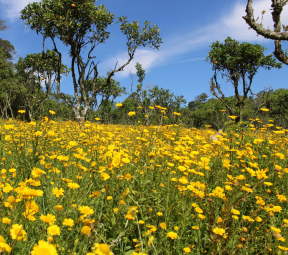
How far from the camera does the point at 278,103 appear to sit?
2888cm

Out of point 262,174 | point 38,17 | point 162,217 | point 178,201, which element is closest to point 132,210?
point 162,217

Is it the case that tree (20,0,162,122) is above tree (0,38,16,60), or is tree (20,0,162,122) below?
below

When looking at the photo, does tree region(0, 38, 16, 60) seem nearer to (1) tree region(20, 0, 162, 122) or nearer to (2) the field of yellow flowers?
(1) tree region(20, 0, 162, 122)

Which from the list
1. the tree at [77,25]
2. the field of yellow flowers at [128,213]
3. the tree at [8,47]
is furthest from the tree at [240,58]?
the tree at [8,47]

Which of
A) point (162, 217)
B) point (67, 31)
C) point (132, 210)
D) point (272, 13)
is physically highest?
point (67, 31)

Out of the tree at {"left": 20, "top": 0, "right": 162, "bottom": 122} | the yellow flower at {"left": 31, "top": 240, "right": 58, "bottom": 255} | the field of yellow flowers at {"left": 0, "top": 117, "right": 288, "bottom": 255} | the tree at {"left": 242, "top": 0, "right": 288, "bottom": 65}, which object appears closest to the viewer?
the yellow flower at {"left": 31, "top": 240, "right": 58, "bottom": 255}

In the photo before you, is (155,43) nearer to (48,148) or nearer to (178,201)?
(48,148)

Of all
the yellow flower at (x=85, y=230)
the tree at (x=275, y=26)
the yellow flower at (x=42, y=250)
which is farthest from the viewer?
the tree at (x=275, y=26)

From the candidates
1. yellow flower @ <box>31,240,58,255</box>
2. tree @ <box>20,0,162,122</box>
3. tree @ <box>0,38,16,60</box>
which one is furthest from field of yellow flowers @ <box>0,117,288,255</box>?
tree @ <box>0,38,16,60</box>

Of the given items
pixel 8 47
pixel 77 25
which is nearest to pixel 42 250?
pixel 77 25

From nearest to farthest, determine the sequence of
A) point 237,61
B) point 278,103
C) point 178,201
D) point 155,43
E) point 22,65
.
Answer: point 178,201 → point 155,43 → point 237,61 → point 22,65 → point 278,103

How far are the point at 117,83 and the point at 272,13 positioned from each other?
2636 cm

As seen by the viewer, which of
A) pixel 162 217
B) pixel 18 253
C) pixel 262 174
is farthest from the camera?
pixel 262 174

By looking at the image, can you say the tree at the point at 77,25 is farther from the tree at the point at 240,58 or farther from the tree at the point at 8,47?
the tree at the point at 8,47
